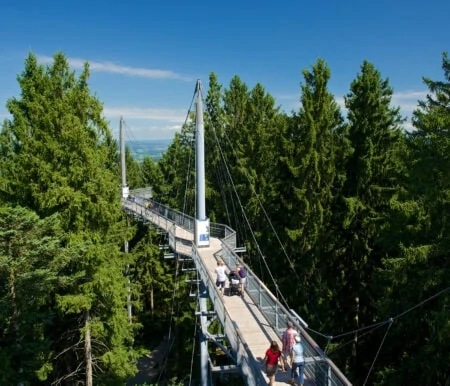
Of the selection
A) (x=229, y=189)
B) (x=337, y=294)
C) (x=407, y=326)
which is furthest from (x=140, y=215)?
(x=407, y=326)

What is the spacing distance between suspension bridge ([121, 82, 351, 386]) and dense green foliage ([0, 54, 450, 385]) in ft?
5.98

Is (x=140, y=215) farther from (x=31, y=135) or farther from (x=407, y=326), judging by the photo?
(x=407, y=326)

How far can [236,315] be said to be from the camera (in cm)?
1239

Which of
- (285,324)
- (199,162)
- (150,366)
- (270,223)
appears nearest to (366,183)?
(270,223)

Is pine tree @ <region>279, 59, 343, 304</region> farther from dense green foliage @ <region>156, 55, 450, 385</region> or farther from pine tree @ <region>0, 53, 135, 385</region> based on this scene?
pine tree @ <region>0, 53, 135, 385</region>

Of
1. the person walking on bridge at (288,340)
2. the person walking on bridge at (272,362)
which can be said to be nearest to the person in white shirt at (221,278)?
the person walking on bridge at (288,340)

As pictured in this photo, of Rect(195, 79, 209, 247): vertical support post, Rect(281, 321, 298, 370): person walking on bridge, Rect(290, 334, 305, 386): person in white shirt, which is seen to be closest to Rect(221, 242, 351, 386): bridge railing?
Rect(290, 334, 305, 386): person in white shirt

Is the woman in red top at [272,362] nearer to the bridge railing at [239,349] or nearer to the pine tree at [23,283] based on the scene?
the bridge railing at [239,349]

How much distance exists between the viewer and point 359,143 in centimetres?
2042

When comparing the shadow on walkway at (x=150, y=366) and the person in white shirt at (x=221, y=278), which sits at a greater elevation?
the person in white shirt at (x=221, y=278)

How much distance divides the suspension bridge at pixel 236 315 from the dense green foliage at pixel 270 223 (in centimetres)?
182

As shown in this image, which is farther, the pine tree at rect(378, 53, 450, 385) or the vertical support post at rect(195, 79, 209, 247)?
the vertical support post at rect(195, 79, 209, 247)

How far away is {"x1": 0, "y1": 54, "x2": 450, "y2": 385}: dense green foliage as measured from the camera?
12.8m

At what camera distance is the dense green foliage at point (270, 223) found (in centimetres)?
1279
